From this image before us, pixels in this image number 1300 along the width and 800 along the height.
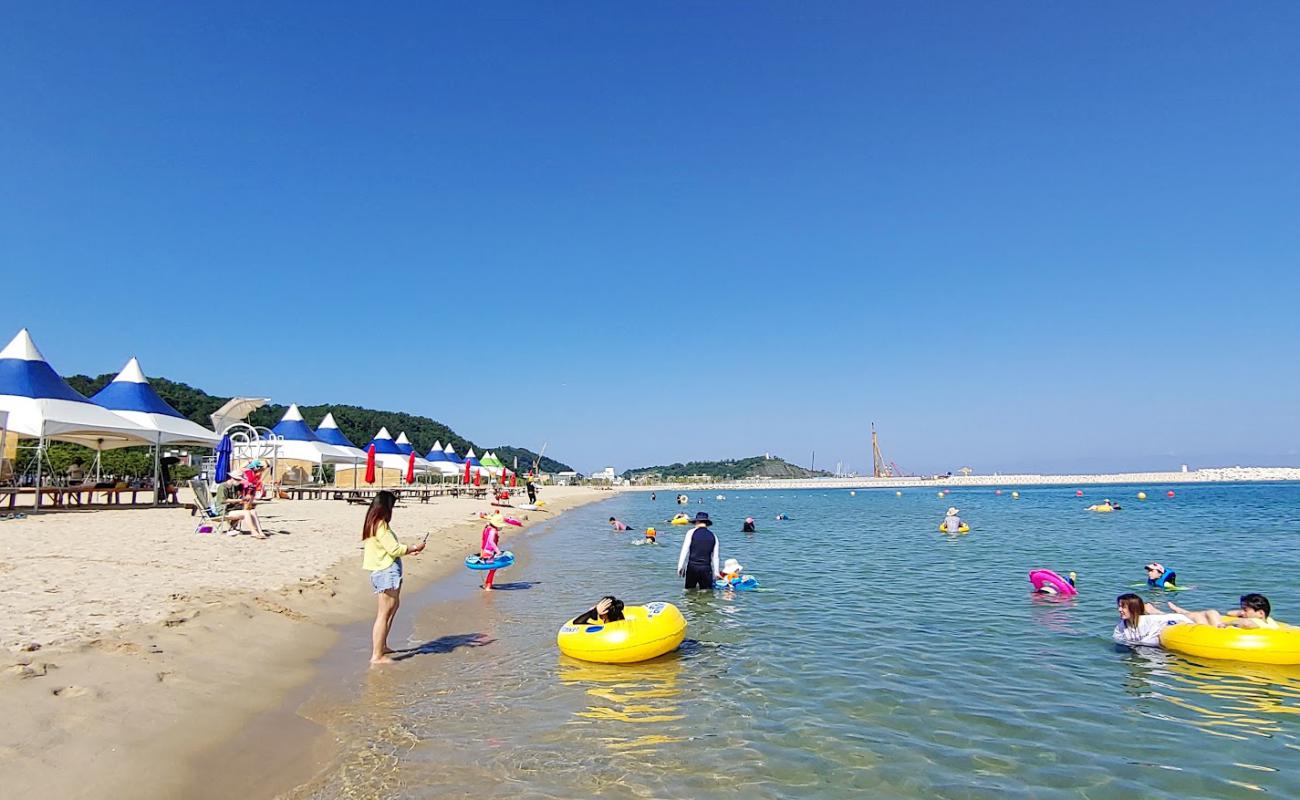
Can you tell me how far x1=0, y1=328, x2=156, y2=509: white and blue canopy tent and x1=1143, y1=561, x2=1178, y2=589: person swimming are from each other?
84.7ft

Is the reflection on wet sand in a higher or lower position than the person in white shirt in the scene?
lower

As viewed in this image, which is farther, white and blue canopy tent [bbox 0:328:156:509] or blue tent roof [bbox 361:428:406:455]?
blue tent roof [bbox 361:428:406:455]

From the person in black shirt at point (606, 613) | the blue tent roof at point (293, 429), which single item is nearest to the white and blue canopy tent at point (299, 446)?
the blue tent roof at point (293, 429)

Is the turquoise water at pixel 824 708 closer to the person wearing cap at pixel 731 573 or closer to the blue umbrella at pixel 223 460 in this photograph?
the person wearing cap at pixel 731 573

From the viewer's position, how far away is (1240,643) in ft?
25.4

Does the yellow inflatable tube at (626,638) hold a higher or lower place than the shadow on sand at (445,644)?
higher

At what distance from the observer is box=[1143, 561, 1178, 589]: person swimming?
13547mm

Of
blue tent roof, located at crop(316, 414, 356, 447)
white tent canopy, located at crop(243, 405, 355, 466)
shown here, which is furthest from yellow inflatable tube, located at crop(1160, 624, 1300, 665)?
blue tent roof, located at crop(316, 414, 356, 447)

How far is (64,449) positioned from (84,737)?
1962 inches

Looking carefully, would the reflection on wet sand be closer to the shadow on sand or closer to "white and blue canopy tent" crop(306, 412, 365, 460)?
the shadow on sand

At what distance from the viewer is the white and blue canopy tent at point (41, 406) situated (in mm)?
18422

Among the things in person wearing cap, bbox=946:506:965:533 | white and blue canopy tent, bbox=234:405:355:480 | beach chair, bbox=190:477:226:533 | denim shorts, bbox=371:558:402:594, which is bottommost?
person wearing cap, bbox=946:506:965:533

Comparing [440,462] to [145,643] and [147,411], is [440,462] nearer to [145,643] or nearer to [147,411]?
[147,411]

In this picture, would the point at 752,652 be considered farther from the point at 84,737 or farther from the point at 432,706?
the point at 84,737
